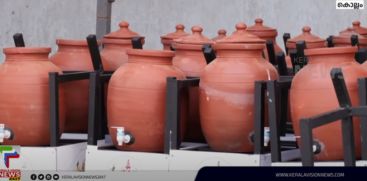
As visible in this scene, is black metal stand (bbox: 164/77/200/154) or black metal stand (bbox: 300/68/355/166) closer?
black metal stand (bbox: 300/68/355/166)

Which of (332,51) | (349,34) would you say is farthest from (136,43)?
(349,34)

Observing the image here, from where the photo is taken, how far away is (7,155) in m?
4.45

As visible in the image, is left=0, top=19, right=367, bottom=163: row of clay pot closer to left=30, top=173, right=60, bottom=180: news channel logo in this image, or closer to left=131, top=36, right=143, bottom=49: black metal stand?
left=131, top=36, right=143, bottom=49: black metal stand

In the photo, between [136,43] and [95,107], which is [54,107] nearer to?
[95,107]

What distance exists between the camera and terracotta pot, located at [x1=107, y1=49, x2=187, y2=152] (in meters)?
4.39

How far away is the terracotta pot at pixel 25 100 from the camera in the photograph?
4.53 metres

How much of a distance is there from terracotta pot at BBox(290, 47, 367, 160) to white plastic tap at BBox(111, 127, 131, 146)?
0.72 m

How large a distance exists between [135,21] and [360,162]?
4.97m

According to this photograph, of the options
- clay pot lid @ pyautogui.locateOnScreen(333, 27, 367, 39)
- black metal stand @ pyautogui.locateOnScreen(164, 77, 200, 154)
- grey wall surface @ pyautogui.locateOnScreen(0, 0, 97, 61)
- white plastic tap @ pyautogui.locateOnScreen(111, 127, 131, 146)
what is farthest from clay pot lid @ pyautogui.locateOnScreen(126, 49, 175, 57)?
grey wall surface @ pyautogui.locateOnScreen(0, 0, 97, 61)

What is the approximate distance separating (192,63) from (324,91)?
91cm

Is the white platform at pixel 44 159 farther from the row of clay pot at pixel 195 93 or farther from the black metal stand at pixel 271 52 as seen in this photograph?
the black metal stand at pixel 271 52

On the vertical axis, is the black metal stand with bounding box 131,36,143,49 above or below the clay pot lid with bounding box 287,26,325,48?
above

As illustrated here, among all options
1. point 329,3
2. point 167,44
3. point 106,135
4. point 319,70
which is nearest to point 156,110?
point 106,135

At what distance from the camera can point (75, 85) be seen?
4805 millimetres
